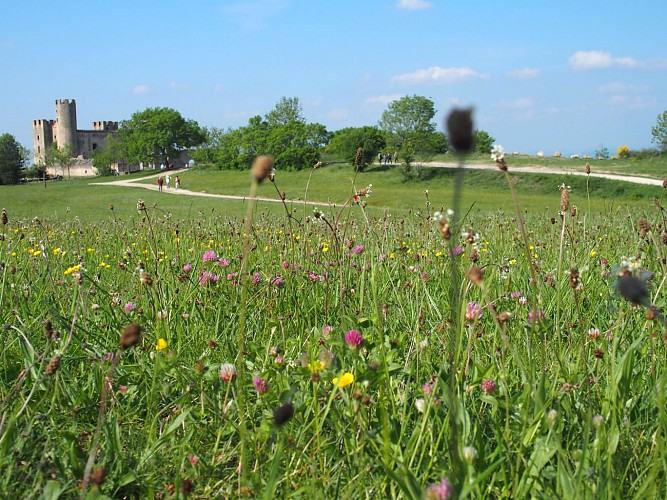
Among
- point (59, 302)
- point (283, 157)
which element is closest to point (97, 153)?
point (283, 157)

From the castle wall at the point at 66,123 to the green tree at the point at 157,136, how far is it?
24.7 m

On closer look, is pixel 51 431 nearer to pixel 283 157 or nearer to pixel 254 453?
pixel 254 453

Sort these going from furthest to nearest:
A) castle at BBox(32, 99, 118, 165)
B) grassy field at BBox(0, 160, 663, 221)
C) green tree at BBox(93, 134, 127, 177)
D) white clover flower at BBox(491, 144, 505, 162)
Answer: castle at BBox(32, 99, 118, 165), green tree at BBox(93, 134, 127, 177), grassy field at BBox(0, 160, 663, 221), white clover flower at BBox(491, 144, 505, 162)

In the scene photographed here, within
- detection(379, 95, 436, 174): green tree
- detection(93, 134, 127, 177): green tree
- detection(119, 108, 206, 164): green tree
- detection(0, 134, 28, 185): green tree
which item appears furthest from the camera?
detection(93, 134, 127, 177): green tree

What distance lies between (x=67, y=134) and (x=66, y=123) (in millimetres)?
1581

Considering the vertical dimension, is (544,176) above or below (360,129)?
below

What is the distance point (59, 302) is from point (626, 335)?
6.62ft

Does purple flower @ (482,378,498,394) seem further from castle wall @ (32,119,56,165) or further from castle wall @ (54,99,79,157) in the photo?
castle wall @ (32,119,56,165)

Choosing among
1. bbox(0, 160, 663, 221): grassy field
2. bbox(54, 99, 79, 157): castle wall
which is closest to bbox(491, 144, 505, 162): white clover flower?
bbox(0, 160, 663, 221): grassy field

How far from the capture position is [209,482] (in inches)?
53.4

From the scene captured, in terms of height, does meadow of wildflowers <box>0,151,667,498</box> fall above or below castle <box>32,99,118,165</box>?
below

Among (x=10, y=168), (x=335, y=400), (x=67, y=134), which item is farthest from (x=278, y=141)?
(x=67, y=134)

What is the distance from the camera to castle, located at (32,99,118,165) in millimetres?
91562

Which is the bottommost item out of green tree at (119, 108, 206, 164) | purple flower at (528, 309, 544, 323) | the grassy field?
the grassy field
